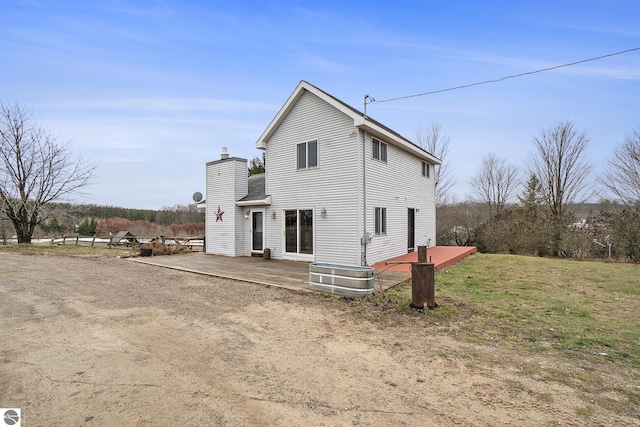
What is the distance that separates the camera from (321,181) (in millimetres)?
11789

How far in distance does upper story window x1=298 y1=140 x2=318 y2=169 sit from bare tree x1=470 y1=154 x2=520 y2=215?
2149 centimetres

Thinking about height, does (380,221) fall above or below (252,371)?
above

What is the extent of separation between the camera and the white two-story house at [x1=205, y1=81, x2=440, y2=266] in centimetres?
1109

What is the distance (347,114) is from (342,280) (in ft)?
19.8

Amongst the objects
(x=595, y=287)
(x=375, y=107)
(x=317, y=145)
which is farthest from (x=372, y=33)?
(x=595, y=287)

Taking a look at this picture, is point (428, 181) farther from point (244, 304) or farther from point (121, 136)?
point (121, 136)

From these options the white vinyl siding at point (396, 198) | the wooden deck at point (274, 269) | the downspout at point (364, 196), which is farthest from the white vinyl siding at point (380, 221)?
the wooden deck at point (274, 269)

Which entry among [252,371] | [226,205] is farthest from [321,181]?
[252,371]

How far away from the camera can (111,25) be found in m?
11.1

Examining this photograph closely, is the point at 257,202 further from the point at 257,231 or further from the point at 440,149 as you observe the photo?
the point at 440,149

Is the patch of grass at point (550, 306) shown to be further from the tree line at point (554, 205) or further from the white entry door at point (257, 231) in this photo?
the white entry door at point (257, 231)

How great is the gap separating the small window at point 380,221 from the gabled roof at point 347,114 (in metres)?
2.70

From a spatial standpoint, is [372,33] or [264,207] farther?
[264,207]

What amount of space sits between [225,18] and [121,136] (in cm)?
999
